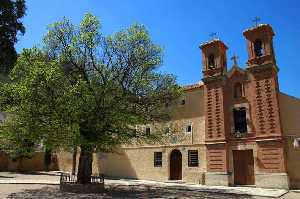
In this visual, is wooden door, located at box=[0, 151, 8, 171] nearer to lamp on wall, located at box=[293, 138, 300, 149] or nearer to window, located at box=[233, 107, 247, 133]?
window, located at box=[233, 107, 247, 133]

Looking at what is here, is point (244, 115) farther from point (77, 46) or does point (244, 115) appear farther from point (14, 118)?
point (14, 118)

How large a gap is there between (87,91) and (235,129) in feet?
45.6

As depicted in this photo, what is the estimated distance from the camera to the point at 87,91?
17156 mm

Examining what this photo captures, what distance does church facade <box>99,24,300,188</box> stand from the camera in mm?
23297

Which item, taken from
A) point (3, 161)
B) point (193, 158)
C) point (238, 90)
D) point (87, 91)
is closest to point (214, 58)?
point (238, 90)

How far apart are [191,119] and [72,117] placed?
46.3ft

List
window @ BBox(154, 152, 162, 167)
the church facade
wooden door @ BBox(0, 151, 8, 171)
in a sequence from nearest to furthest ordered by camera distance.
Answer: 1. the church facade
2. window @ BBox(154, 152, 162, 167)
3. wooden door @ BBox(0, 151, 8, 171)

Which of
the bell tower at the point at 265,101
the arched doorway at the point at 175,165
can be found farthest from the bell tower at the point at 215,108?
the arched doorway at the point at 175,165

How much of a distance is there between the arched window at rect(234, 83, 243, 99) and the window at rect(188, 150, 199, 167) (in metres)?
5.92

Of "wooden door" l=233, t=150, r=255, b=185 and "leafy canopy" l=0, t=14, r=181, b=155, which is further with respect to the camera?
"wooden door" l=233, t=150, r=255, b=185

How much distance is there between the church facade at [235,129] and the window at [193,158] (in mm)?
85

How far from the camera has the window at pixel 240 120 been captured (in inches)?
1004

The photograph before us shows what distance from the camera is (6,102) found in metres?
17.3

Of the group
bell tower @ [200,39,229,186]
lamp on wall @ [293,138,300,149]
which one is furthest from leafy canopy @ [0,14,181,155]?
Answer: lamp on wall @ [293,138,300,149]
